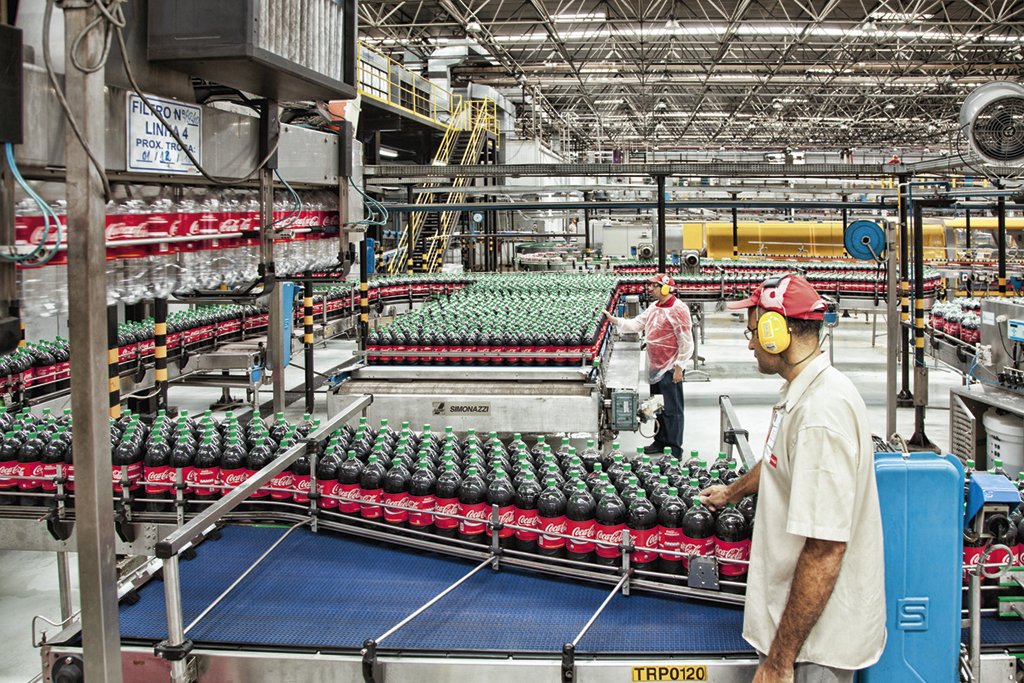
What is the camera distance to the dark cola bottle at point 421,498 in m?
3.24

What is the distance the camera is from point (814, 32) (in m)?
16.5

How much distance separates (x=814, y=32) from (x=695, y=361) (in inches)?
328

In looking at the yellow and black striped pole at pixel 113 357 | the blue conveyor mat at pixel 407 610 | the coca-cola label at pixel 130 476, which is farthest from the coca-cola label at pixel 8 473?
the yellow and black striped pole at pixel 113 357

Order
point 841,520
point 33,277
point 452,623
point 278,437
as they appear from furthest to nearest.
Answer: point 278,437 → point 452,623 → point 33,277 → point 841,520

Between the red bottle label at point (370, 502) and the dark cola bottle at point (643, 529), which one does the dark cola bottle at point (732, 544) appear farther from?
the red bottle label at point (370, 502)

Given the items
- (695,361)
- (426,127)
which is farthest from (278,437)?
(426,127)

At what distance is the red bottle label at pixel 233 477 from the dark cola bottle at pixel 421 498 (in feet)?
2.44

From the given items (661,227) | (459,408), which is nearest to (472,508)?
(459,408)

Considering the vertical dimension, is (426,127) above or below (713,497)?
above

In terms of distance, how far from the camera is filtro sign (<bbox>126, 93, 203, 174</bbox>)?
7.99 ft

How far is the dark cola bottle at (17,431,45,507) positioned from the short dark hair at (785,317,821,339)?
309 cm

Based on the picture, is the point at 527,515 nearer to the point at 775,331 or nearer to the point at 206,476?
the point at 775,331

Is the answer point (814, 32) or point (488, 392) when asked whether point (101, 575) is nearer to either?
point (488, 392)

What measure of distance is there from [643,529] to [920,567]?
893 millimetres
